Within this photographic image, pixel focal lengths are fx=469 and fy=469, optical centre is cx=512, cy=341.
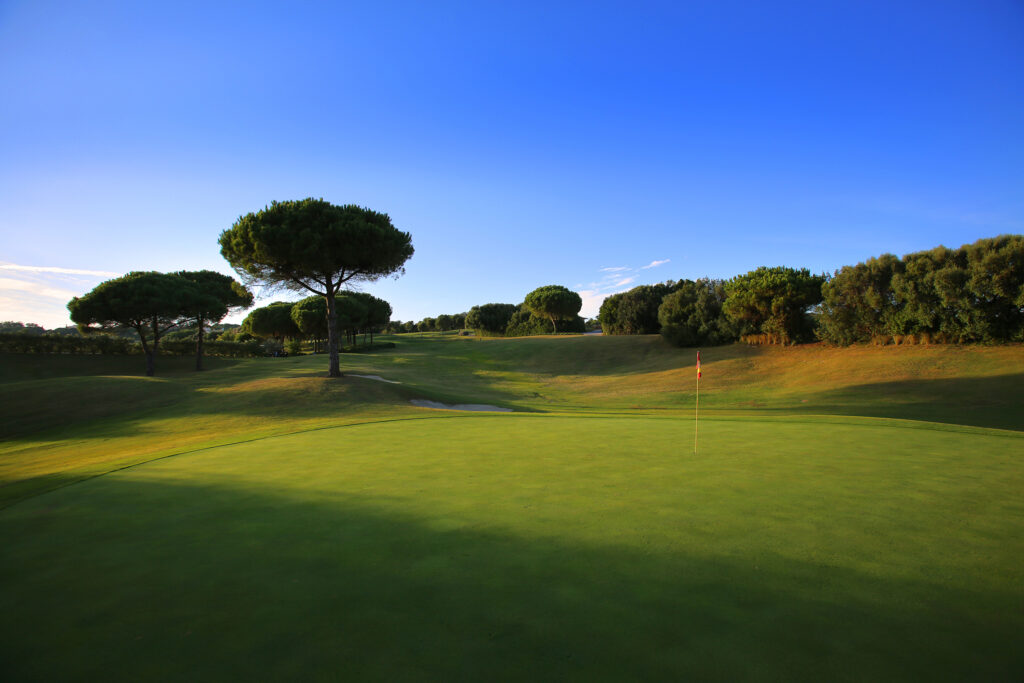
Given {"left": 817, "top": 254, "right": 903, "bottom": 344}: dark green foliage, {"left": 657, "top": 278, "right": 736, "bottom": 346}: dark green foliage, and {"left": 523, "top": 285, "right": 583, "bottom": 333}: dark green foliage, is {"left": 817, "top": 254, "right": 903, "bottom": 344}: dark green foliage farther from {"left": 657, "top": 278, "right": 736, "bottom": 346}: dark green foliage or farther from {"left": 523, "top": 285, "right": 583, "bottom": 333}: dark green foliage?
{"left": 523, "top": 285, "right": 583, "bottom": 333}: dark green foliage

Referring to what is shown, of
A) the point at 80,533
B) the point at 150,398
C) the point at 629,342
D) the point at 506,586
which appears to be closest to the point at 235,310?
the point at 150,398

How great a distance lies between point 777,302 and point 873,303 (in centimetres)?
634

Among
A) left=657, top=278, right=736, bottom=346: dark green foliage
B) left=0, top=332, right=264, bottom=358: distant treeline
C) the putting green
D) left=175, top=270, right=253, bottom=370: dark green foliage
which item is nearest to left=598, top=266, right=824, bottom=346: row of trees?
left=657, top=278, right=736, bottom=346: dark green foliage

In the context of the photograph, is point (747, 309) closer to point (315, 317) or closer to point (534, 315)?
point (315, 317)

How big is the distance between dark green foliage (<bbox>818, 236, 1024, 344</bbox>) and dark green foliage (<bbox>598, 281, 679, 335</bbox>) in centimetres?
2625

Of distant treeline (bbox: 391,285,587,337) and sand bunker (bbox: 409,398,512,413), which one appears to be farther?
distant treeline (bbox: 391,285,587,337)

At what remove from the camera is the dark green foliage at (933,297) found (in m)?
21.2

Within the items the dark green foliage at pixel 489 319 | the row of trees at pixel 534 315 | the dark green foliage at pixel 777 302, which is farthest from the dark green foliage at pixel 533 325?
the dark green foliage at pixel 777 302

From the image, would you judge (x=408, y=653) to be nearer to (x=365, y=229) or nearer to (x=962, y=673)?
(x=962, y=673)

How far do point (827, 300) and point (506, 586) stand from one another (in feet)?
111

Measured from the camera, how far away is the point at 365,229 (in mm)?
20891

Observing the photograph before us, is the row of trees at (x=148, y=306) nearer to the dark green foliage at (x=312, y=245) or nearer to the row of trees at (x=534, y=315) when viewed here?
the dark green foliage at (x=312, y=245)

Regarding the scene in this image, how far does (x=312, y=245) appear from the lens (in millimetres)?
20062

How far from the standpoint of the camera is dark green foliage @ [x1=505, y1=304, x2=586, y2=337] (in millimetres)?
83500
